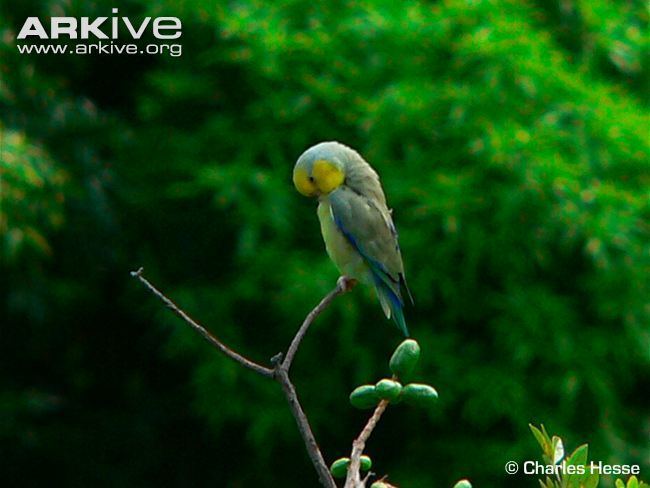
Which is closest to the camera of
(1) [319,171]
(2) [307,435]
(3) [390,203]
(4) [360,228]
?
(2) [307,435]

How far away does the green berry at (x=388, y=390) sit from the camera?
2.00ft

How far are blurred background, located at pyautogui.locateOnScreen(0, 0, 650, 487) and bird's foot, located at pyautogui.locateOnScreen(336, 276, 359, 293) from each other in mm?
1525

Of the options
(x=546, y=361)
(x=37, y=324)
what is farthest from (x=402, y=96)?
(x=37, y=324)

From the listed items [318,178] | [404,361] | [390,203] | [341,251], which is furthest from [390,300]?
[390,203]

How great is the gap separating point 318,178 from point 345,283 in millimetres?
108

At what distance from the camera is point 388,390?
0.61 m

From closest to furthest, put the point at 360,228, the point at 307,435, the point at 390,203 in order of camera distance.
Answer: the point at 307,435, the point at 360,228, the point at 390,203

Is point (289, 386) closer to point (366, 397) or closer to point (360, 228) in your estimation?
point (366, 397)

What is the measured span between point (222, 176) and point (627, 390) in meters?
1.03

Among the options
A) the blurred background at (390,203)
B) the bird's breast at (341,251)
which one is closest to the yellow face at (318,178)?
the bird's breast at (341,251)

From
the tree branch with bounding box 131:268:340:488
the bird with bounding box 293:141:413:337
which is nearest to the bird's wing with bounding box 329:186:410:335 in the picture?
the bird with bounding box 293:141:413:337

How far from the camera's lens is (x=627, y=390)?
261 centimetres

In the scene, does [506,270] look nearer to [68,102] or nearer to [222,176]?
[222,176]

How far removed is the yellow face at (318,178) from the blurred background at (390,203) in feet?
5.34
